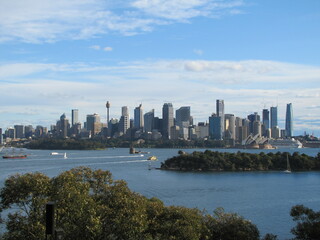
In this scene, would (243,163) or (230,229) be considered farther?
(243,163)

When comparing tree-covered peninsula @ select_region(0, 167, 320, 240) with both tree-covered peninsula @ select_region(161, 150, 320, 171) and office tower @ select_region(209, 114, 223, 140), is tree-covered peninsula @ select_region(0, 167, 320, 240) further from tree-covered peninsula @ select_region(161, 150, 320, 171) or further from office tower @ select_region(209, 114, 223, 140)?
office tower @ select_region(209, 114, 223, 140)

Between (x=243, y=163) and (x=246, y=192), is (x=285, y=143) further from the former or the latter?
(x=246, y=192)

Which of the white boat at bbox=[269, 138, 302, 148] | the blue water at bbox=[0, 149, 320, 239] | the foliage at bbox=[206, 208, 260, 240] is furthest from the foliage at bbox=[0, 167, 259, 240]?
the white boat at bbox=[269, 138, 302, 148]

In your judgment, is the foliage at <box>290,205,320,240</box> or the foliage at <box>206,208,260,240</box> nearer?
the foliage at <box>206,208,260,240</box>

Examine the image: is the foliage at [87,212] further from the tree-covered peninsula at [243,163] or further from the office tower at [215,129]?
the office tower at [215,129]

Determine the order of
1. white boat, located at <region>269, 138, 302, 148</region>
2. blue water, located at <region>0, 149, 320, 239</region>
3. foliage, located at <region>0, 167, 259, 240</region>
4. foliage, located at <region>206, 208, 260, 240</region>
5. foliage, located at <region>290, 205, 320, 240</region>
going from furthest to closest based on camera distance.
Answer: white boat, located at <region>269, 138, 302, 148</region>, blue water, located at <region>0, 149, 320, 239</region>, foliage, located at <region>290, 205, 320, 240</region>, foliage, located at <region>206, 208, 260, 240</region>, foliage, located at <region>0, 167, 259, 240</region>

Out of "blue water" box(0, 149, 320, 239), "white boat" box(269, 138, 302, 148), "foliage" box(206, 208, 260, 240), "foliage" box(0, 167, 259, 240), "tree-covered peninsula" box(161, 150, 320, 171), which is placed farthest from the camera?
"white boat" box(269, 138, 302, 148)

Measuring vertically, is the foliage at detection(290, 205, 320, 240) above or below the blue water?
above

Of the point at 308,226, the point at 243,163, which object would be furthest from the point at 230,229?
the point at 243,163
